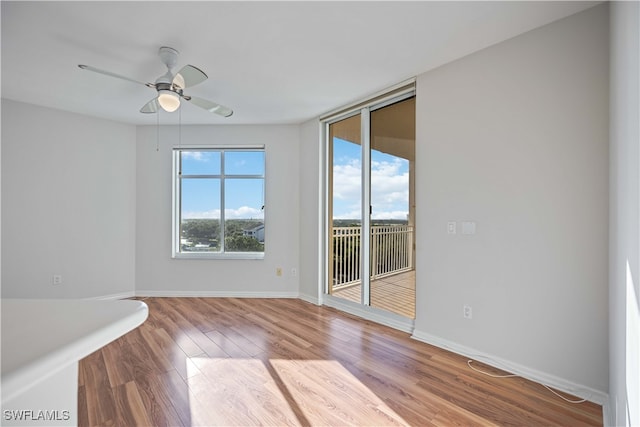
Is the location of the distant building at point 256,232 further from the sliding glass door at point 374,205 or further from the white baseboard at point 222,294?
the sliding glass door at point 374,205

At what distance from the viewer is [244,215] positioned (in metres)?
4.29

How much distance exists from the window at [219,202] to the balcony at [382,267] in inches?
49.3

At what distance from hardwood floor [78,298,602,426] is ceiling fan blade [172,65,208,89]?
2.17 meters

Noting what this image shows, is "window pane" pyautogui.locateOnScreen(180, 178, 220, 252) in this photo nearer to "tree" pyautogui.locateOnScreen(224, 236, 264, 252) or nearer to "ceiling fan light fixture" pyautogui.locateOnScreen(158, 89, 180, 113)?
"tree" pyautogui.locateOnScreen(224, 236, 264, 252)

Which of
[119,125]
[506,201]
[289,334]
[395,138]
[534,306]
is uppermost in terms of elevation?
[119,125]

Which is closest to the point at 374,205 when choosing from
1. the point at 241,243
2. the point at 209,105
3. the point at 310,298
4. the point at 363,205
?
the point at 363,205

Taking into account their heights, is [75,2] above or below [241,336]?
above

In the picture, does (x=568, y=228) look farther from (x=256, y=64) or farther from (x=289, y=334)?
(x=256, y=64)

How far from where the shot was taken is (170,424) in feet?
5.22

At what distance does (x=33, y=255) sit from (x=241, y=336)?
280cm

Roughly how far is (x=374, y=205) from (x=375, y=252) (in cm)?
57

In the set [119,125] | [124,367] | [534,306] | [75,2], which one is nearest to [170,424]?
[124,367]

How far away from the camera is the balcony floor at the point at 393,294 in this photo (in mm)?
3184

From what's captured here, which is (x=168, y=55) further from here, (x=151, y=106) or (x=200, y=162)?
(x=200, y=162)
